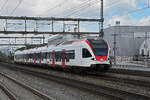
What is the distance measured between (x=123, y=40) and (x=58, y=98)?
66.3 meters

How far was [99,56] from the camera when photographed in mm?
18047

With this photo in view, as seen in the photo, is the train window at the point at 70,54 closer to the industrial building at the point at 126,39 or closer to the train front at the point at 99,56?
the train front at the point at 99,56

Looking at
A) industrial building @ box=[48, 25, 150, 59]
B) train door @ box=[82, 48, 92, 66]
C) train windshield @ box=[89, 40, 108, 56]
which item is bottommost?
train door @ box=[82, 48, 92, 66]

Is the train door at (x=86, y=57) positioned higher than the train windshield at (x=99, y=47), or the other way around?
the train windshield at (x=99, y=47)

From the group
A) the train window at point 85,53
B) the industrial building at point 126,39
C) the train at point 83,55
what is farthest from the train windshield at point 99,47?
the industrial building at point 126,39

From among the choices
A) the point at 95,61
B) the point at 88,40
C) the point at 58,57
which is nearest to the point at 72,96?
the point at 95,61

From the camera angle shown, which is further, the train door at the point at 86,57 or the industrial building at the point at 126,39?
the industrial building at the point at 126,39

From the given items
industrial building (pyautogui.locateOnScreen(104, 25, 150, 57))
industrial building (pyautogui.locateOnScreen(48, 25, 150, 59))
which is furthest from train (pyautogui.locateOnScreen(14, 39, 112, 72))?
industrial building (pyautogui.locateOnScreen(104, 25, 150, 57))

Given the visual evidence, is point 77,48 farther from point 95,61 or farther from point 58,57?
point 58,57

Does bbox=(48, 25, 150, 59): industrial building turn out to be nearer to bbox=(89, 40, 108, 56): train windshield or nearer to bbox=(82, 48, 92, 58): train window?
bbox=(89, 40, 108, 56): train windshield

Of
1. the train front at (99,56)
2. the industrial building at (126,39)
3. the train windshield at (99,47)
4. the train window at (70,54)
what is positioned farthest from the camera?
the industrial building at (126,39)

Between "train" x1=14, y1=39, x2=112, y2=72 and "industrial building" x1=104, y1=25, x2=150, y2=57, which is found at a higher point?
"industrial building" x1=104, y1=25, x2=150, y2=57

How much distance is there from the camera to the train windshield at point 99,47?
1818cm

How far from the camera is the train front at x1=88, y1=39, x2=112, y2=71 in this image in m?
17.8
